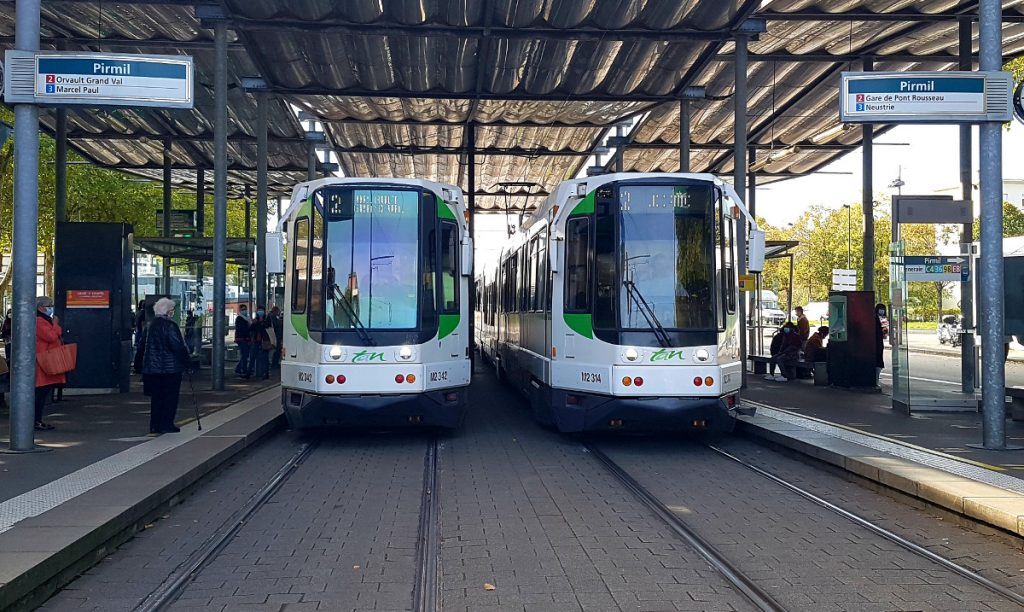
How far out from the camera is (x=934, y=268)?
Result: 14953 mm

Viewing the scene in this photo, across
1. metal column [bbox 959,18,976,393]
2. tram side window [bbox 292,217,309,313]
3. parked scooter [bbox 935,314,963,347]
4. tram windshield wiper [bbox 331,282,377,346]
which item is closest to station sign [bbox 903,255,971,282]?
metal column [bbox 959,18,976,393]

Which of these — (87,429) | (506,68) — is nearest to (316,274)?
(87,429)

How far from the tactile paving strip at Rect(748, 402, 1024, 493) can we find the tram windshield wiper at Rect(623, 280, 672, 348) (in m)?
2.54

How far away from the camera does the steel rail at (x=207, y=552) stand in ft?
19.1

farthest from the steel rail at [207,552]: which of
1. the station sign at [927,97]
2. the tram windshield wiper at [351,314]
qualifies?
the station sign at [927,97]

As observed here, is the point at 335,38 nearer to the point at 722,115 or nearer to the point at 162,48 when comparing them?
the point at 162,48

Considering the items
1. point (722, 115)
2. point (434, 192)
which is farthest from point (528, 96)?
point (434, 192)

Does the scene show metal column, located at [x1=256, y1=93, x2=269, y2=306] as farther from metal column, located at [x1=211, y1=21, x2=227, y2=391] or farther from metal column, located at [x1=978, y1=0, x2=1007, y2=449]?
metal column, located at [x1=978, y1=0, x2=1007, y2=449]

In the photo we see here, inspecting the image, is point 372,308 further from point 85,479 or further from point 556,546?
point 556,546

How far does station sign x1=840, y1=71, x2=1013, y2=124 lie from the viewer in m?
10.8

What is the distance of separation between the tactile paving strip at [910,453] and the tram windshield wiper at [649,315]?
2.54m

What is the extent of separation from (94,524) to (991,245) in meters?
9.26

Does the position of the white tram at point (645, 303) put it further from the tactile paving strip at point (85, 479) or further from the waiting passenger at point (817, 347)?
the waiting passenger at point (817, 347)

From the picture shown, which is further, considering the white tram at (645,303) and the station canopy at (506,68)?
the station canopy at (506,68)
